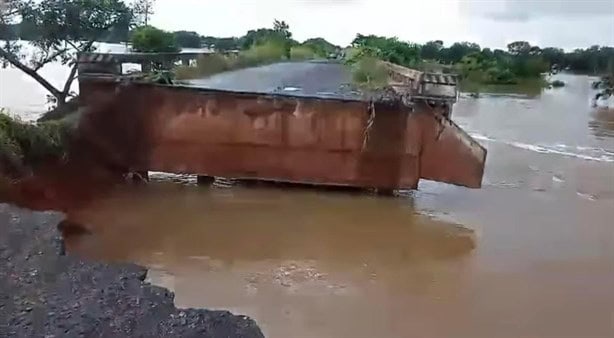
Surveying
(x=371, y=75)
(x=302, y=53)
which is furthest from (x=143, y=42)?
(x=302, y=53)

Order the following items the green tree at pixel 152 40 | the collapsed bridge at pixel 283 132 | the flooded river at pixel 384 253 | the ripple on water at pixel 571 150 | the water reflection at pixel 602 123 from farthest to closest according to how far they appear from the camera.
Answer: the water reflection at pixel 602 123 < the ripple on water at pixel 571 150 < the green tree at pixel 152 40 < the collapsed bridge at pixel 283 132 < the flooded river at pixel 384 253

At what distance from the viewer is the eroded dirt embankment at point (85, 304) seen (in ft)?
12.6

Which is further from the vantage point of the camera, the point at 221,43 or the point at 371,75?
the point at 221,43

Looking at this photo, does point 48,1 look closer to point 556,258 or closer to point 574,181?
point 556,258

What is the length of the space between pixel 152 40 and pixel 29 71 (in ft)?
12.0

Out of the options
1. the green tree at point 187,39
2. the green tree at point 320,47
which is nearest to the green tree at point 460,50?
the green tree at point 320,47

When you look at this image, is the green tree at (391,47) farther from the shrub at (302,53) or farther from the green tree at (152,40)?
the green tree at (152,40)

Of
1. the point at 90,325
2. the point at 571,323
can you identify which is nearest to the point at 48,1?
the point at 90,325

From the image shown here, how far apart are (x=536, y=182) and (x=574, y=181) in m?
0.84

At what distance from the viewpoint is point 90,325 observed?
387 cm

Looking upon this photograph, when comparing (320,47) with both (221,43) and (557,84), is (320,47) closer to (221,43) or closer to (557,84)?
(221,43)

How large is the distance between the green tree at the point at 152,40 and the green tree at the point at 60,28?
1367mm

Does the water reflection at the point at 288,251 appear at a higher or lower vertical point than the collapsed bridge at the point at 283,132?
lower

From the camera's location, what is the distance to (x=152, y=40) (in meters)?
14.4
